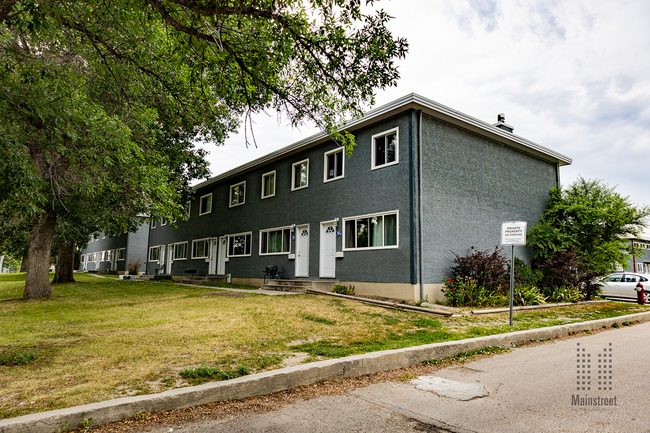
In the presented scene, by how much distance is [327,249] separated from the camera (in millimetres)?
15492

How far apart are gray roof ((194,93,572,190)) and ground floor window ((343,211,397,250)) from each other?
334 centimetres

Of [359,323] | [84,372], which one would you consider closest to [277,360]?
[84,372]

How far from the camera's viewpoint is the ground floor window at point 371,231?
13.1 metres

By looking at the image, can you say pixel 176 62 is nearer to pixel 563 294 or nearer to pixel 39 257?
pixel 39 257

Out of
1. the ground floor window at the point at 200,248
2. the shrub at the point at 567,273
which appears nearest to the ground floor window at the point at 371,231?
the shrub at the point at 567,273

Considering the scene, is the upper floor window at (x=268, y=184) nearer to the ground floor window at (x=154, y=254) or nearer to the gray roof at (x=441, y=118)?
the gray roof at (x=441, y=118)

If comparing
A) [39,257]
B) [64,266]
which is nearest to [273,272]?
[39,257]

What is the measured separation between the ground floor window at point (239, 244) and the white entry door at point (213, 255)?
179 cm

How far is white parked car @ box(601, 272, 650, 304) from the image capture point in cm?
1836

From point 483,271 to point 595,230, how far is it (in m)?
6.55

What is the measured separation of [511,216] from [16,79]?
1548 cm

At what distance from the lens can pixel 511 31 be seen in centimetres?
810

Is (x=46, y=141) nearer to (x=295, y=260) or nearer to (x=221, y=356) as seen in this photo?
(x=221, y=356)

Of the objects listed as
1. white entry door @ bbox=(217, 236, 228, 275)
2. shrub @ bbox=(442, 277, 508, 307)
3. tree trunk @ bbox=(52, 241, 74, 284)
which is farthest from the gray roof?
tree trunk @ bbox=(52, 241, 74, 284)
